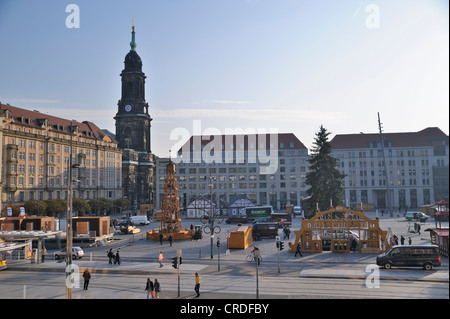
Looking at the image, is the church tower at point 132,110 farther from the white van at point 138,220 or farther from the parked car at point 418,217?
the parked car at point 418,217

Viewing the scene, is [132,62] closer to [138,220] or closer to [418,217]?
[138,220]

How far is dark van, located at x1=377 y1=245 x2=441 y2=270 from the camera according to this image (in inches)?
1061

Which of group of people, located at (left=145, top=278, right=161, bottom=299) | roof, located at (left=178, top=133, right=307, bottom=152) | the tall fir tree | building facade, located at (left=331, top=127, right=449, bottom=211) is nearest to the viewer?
group of people, located at (left=145, top=278, right=161, bottom=299)

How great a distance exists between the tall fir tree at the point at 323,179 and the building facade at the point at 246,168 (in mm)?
49095

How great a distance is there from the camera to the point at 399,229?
169 ft

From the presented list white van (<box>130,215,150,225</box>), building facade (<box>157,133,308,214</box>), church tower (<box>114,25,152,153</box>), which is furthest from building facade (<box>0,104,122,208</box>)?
building facade (<box>157,133,308,214</box>)

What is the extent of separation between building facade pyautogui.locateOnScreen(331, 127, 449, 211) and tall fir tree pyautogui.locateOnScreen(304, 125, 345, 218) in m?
45.3

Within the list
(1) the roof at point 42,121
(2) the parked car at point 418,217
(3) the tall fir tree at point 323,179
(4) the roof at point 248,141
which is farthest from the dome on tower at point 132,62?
(2) the parked car at point 418,217

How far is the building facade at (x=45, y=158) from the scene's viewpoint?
2594 inches

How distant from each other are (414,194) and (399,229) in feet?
174

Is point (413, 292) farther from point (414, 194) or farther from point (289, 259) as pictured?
point (414, 194)

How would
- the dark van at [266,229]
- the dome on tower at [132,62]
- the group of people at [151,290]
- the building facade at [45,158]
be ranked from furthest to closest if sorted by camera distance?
the dome on tower at [132,62], the building facade at [45,158], the dark van at [266,229], the group of people at [151,290]

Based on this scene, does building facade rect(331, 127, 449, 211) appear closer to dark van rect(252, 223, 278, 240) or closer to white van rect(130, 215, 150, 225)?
white van rect(130, 215, 150, 225)
